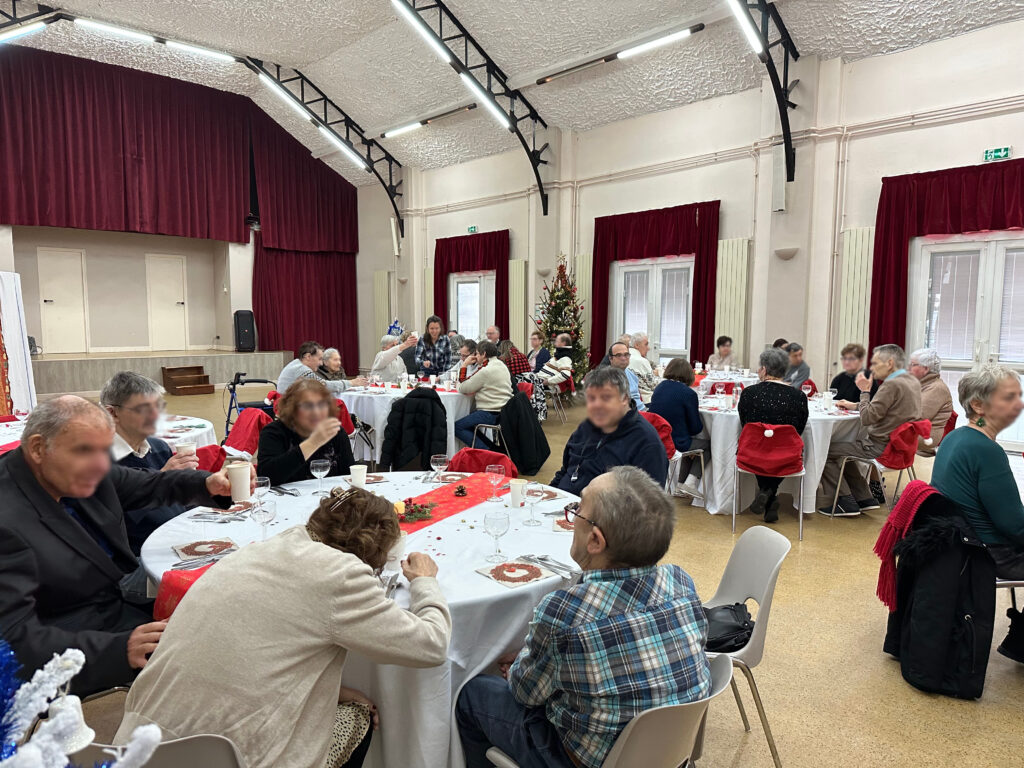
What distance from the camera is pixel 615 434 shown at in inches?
113

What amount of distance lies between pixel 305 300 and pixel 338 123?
12.8 feet

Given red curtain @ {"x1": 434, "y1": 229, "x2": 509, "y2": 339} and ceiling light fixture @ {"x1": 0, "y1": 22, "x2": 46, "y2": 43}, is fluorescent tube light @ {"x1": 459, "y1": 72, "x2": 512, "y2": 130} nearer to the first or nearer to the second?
red curtain @ {"x1": 434, "y1": 229, "x2": 509, "y2": 339}

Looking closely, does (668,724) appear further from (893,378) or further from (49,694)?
(893,378)

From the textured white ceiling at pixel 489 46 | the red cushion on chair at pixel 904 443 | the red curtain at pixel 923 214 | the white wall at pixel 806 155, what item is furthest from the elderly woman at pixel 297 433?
the textured white ceiling at pixel 489 46

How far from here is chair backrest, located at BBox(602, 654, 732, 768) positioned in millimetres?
1276

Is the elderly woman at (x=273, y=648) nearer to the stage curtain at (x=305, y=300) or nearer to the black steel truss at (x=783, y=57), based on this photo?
the black steel truss at (x=783, y=57)

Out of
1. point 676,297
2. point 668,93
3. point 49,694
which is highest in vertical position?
point 668,93

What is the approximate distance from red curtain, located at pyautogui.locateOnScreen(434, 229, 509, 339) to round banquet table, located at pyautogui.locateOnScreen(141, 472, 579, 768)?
31.1 feet

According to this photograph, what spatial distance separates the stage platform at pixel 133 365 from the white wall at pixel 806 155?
20.1 feet

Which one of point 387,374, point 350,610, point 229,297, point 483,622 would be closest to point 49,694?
point 350,610

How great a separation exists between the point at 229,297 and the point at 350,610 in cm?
1323

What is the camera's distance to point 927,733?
7.49 feet

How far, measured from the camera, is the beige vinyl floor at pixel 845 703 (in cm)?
218

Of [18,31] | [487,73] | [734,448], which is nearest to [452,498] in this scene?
[734,448]
